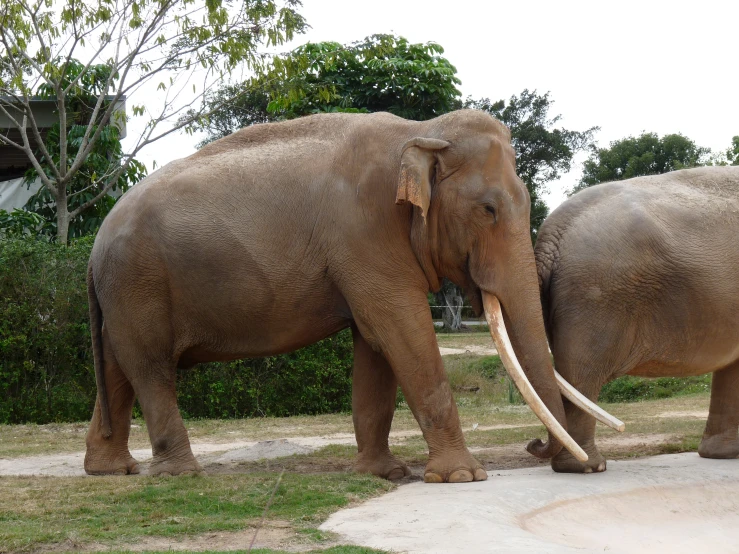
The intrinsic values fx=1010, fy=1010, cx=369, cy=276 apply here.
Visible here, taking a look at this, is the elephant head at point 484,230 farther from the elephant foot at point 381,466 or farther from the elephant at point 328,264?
the elephant foot at point 381,466

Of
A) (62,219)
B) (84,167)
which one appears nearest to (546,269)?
(62,219)

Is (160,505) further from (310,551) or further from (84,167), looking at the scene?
(84,167)

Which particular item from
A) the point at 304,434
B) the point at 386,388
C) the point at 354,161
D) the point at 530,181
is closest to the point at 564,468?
the point at 386,388

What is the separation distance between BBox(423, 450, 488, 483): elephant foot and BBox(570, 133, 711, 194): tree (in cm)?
3322

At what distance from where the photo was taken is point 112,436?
848 cm

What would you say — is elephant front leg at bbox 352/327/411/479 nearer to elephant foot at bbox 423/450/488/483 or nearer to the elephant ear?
elephant foot at bbox 423/450/488/483

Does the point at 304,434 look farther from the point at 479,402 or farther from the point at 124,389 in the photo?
the point at 479,402

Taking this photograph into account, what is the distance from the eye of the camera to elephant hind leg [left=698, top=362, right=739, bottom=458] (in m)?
8.60

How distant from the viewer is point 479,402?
16.3m

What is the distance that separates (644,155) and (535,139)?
4250 mm

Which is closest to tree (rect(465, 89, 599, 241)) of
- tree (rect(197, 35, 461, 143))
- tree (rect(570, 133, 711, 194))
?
tree (rect(570, 133, 711, 194))

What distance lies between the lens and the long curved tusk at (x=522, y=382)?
6605 millimetres

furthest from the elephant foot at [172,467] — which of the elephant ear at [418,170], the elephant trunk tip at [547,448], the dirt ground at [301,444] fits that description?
the elephant ear at [418,170]

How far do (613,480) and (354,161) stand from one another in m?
3.01
